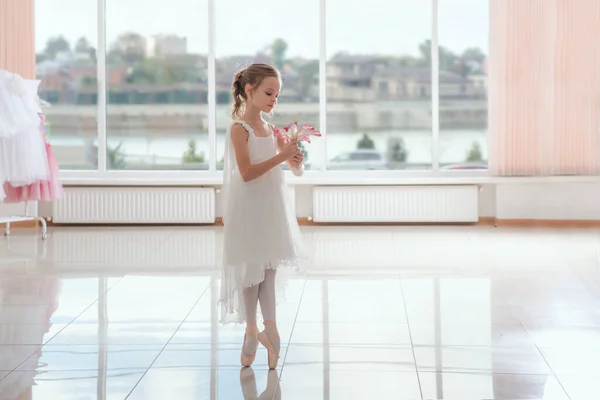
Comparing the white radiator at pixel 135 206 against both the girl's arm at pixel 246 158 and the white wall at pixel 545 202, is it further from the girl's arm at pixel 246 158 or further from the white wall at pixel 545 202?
the girl's arm at pixel 246 158

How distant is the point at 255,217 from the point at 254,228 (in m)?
0.04

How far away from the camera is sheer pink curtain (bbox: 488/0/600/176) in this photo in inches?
358

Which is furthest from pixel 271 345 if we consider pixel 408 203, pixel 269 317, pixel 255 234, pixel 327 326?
pixel 408 203

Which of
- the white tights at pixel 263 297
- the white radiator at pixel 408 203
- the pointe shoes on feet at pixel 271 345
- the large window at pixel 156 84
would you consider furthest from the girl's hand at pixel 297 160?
the large window at pixel 156 84

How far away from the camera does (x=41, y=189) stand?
8328mm

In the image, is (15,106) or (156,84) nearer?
(15,106)

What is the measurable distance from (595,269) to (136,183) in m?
4.92

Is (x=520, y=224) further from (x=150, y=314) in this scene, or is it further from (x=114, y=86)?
(x=150, y=314)

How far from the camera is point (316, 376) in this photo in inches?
136

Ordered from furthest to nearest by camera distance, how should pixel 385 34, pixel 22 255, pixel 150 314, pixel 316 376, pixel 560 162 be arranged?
pixel 385 34 < pixel 560 162 < pixel 22 255 < pixel 150 314 < pixel 316 376

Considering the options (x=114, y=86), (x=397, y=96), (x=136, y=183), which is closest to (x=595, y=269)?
(x=397, y=96)

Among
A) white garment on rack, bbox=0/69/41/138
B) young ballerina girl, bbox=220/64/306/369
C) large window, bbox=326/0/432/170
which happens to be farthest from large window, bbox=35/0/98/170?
young ballerina girl, bbox=220/64/306/369

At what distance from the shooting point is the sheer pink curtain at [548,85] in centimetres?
909

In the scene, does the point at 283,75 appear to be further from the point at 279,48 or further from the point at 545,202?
the point at 545,202
